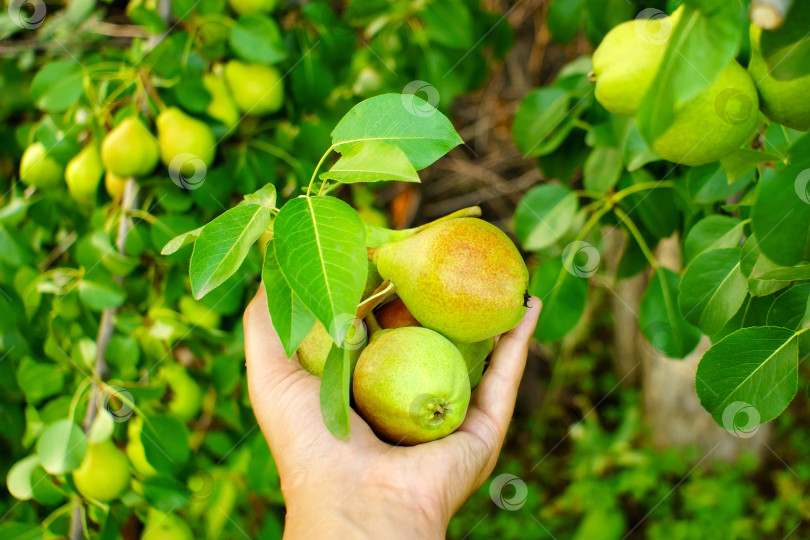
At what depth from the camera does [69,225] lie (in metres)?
1.77

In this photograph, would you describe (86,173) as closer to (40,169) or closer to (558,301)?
(40,169)

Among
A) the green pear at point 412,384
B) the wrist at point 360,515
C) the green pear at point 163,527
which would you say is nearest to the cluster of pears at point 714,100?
the green pear at point 412,384

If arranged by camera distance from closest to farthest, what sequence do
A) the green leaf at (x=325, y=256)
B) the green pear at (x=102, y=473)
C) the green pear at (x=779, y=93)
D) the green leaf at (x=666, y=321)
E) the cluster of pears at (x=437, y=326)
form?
the green leaf at (x=325, y=256) < the green pear at (x=779, y=93) < the cluster of pears at (x=437, y=326) < the green leaf at (x=666, y=321) < the green pear at (x=102, y=473)

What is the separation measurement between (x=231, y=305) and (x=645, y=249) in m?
1.01

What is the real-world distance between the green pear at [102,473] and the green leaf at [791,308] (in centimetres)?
136

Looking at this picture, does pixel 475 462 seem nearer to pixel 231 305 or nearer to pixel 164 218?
pixel 231 305

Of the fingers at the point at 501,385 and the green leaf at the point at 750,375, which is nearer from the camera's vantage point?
the green leaf at the point at 750,375

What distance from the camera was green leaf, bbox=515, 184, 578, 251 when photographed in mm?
1349

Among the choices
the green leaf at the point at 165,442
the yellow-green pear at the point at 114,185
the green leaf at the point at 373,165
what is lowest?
the green leaf at the point at 165,442

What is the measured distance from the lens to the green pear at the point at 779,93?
0.77m

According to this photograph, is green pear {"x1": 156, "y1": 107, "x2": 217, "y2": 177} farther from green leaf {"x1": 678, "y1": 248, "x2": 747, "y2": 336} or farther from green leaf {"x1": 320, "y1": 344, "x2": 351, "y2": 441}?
green leaf {"x1": 678, "y1": 248, "x2": 747, "y2": 336}

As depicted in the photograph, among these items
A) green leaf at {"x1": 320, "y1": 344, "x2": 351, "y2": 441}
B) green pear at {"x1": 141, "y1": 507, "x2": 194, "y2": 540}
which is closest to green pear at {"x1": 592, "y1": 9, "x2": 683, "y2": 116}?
green leaf at {"x1": 320, "y1": 344, "x2": 351, "y2": 441}

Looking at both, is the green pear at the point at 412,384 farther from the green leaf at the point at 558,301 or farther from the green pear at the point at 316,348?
the green leaf at the point at 558,301

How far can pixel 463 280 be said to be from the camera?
0.88 m
